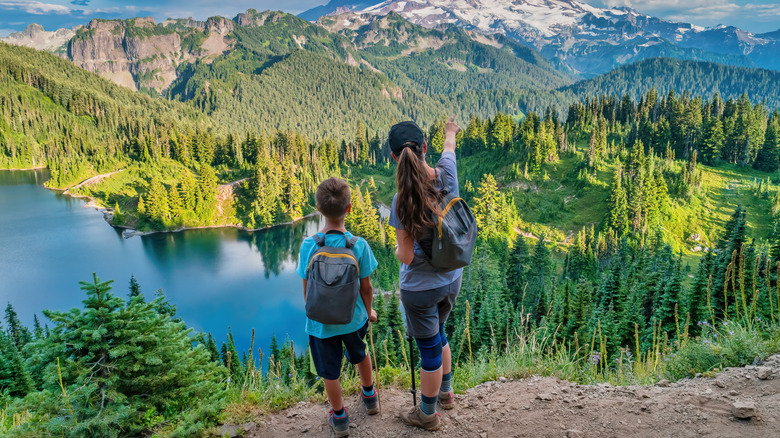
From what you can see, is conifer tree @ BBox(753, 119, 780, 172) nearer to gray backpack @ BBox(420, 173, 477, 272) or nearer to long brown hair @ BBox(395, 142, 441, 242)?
gray backpack @ BBox(420, 173, 477, 272)

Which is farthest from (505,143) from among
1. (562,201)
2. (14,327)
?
(14,327)

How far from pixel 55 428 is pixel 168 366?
1.06m

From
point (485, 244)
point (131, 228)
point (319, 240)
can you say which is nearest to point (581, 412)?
point (319, 240)

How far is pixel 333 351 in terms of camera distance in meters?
4.55

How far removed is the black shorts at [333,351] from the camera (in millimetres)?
4523

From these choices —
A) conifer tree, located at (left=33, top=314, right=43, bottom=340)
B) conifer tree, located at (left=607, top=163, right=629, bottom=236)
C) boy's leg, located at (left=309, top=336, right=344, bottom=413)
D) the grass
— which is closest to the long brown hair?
boy's leg, located at (left=309, top=336, right=344, bottom=413)

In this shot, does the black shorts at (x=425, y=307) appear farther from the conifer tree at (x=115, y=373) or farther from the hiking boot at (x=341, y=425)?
the conifer tree at (x=115, y=373)

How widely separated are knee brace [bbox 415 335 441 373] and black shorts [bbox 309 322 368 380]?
681 millimetres

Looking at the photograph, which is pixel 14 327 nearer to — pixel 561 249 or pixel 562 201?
pixel 561 249

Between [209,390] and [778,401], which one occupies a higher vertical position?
[778,401]

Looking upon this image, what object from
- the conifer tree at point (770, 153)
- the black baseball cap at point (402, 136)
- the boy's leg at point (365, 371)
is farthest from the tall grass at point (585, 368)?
the conifer tree at point (770, 153)

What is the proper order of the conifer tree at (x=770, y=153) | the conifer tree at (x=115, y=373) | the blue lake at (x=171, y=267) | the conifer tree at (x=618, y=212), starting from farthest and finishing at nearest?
the conifer tree at (x=770, y=153), the conifer tree at (x=618, y=212), the blue lake at (x=171, y=267), the conifer tree at (x=115, y=373)

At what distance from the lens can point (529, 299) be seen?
142 ft

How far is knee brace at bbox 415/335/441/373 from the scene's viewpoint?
14.2 feet
